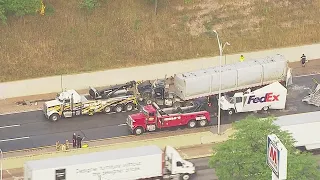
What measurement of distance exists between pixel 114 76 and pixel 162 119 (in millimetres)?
12866

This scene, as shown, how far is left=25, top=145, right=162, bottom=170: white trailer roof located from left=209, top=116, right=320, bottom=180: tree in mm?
5424

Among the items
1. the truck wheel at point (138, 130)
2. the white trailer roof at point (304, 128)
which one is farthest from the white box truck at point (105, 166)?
the truck wheel at point (138, 130)

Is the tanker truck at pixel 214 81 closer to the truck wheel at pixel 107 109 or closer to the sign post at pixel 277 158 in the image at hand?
the truck wheel at pixel 107 109

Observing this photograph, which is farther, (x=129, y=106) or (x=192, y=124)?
(x=129, y=106)

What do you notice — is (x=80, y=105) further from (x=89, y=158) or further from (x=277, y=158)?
(x=277, y=158)

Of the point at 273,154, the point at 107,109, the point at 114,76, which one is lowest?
the point at 273,154

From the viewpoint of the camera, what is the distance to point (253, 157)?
6119cm

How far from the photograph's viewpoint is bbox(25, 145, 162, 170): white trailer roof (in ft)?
212

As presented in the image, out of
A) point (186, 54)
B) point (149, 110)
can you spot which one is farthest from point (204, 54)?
point (149, 110)

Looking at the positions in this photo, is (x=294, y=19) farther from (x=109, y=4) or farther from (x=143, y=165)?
(x=143, y=165)

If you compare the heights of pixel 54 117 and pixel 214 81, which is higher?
pixel 214 81

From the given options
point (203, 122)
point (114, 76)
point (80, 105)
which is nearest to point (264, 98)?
point (203, 122)

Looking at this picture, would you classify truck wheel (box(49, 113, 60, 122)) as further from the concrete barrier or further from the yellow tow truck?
the concrete barrier

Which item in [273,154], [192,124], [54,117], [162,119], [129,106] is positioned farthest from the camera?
[129,106]
